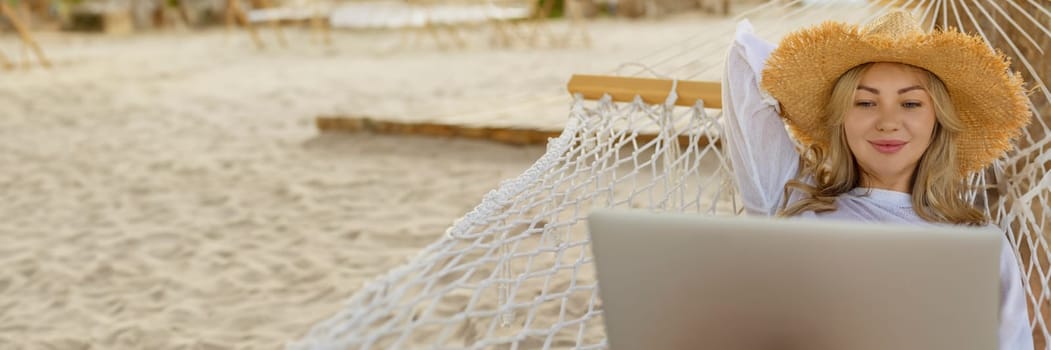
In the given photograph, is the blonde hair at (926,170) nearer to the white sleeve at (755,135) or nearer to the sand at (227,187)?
the white sleeve at (755,135)

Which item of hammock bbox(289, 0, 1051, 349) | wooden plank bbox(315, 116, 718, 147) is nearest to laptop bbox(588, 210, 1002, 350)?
hammock bbox(289, 0, 1051, 349)

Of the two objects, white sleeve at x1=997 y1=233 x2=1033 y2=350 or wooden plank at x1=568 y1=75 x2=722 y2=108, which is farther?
wooden plank at x1=568 y1=75 x2=722 y2=108

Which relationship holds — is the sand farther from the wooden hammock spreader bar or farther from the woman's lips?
→ the woman's lips

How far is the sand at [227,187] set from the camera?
2156 millimetres

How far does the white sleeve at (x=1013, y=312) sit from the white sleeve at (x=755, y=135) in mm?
325

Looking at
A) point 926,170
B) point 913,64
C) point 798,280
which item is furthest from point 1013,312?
point 798,280

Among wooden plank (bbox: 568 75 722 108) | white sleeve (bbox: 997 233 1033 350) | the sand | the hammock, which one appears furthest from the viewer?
the sand

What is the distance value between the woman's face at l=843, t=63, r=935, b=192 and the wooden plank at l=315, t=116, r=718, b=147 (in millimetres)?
1640

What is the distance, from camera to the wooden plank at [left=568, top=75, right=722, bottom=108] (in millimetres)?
1692

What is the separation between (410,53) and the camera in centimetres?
697

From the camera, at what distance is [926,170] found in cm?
131

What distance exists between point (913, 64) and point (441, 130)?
2519mm

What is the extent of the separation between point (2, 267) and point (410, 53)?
462 cm

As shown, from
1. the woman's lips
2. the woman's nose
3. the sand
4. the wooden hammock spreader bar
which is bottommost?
the sand
